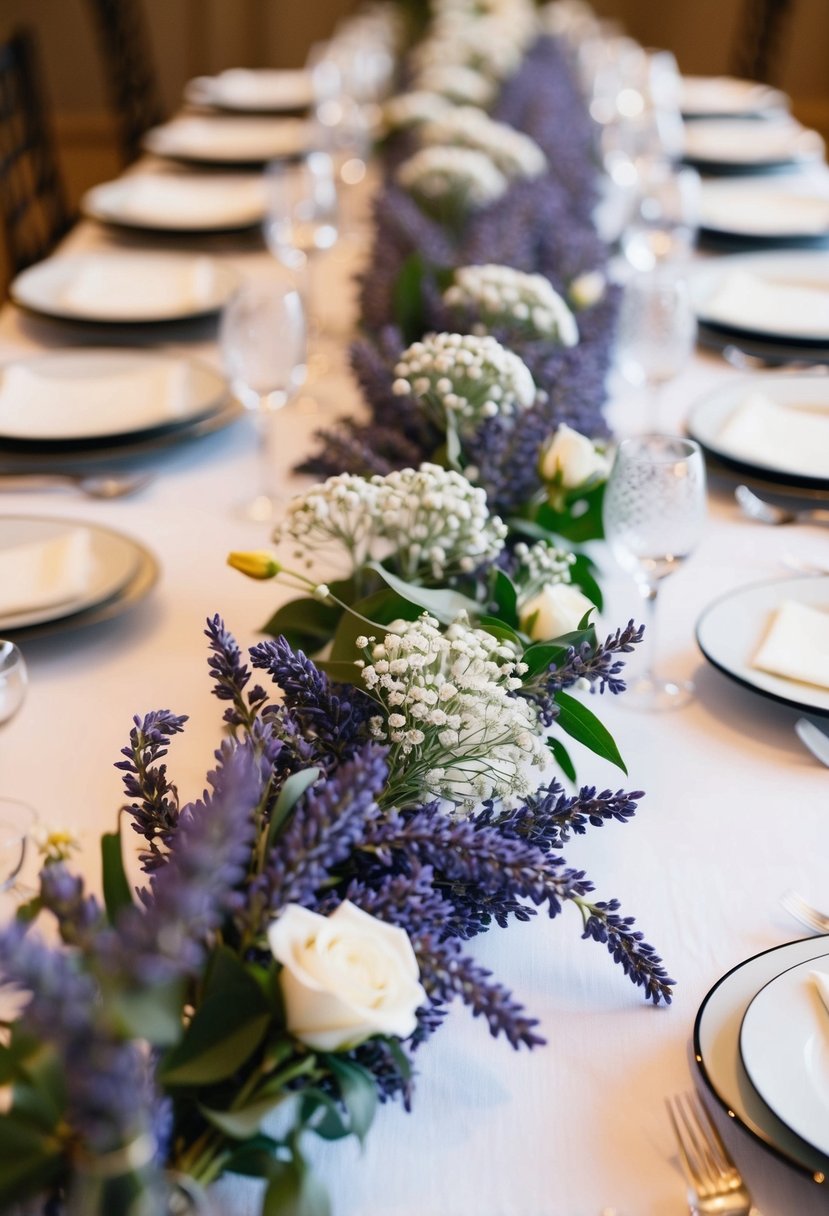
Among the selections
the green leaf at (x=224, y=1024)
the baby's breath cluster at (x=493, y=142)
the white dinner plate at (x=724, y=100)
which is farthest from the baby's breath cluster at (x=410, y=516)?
the white dinner plate at (x=724, y=100)

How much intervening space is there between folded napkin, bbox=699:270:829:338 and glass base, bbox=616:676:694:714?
914mm

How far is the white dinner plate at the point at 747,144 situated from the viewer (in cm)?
298

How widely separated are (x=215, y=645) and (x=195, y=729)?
26 centimetres

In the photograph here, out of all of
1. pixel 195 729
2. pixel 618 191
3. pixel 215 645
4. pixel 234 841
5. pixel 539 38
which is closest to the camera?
pixel 234 841

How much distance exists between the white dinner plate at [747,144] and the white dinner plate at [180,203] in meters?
0.99

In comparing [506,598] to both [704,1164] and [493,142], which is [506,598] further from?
[493,142]

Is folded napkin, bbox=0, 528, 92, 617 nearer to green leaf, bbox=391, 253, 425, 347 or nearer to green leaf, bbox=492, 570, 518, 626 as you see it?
green leaf, bbox=492, 570, 518, 626

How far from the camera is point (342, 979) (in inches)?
24.6

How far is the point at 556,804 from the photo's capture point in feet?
2.69

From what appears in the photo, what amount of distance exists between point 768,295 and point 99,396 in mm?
1029

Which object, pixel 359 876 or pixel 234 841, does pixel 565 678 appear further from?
pixel 234 841

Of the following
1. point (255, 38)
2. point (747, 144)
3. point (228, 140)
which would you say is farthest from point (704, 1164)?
point (255, 38)

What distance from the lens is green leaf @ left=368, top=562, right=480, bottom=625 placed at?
97 cm

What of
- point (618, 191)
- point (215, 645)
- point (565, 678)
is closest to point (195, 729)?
point (215, 645)
